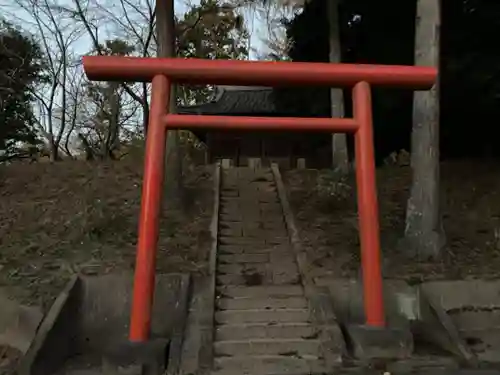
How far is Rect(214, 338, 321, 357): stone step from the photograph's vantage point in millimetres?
6074

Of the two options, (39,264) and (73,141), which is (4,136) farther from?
(39,264)

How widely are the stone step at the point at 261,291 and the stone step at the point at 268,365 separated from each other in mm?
1331

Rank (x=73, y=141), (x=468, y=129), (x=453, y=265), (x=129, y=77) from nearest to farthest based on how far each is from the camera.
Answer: (x=129, y=77), (x=453, y=265), (x=468, y=129), (x=73, y=141)

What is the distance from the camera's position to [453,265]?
7750mm

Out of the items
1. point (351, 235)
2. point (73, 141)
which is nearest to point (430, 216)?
point (351, 235)

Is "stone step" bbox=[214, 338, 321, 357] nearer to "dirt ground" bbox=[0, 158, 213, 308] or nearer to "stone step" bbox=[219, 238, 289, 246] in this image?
"dirt ground" bbox=[0, 158, 213, 308]

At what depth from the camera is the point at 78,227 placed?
349 inches

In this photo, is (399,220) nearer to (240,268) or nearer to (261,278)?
(261,278)

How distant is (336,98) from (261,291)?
5.65 meters

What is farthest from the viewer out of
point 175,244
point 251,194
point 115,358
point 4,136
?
point 4,136

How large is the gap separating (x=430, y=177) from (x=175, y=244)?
149 inches

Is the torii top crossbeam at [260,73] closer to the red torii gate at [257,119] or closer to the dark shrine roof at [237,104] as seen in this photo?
the red torii gate at [257,119]

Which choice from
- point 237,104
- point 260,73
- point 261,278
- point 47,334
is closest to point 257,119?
point 260,73

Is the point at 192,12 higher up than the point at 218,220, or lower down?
higher up
